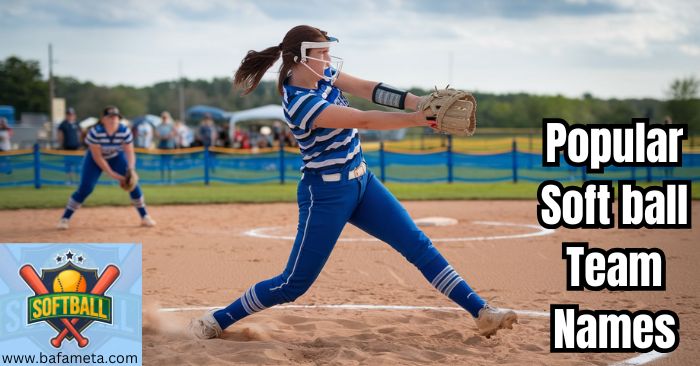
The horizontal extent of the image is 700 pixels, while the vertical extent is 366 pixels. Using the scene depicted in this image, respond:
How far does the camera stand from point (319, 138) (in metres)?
5.57

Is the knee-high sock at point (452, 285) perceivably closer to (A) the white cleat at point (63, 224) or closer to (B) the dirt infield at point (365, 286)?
(B) the dirt infield at point (365, 286)

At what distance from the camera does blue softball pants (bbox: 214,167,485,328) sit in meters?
5.72

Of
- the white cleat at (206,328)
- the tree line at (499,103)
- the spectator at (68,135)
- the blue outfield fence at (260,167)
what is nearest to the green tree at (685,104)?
the tree line at (499,103)

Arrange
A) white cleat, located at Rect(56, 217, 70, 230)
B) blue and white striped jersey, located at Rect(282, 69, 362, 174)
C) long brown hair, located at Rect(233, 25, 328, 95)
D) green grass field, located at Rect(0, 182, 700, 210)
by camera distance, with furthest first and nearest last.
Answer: green grass field, located at Rect(0, 182, 700, 210) < white cleat, located at Rect(56, 217, 70, 230) < long brown hair, located at Rect(233, 25, 328, 95) < blue and white striped jersey, located at Rect(282, 69, 362, 174)

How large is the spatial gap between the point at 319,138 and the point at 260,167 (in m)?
20.0

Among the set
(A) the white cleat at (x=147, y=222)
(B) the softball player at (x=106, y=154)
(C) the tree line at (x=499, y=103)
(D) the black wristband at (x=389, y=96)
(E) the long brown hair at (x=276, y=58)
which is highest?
(C) the tree line at (x=499, y=103)

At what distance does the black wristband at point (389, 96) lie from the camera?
18.9 feet

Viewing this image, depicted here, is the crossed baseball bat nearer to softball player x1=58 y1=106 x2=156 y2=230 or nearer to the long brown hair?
the long brown hair

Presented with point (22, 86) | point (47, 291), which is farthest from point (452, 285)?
point (22, 86)

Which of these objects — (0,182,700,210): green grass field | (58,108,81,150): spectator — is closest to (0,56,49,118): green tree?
(58,108,81,150): spectator

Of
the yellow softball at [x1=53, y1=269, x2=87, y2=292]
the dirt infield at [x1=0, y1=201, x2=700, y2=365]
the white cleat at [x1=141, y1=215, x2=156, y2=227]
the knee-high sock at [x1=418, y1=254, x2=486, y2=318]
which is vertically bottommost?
the dirt infield at [x1=0, y1=201, x2=700, y2=365]

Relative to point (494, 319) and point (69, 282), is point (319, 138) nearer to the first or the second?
point (494, 319)

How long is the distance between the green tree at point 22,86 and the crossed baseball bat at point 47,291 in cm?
5786

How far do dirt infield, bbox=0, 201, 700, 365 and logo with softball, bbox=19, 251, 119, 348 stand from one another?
910 mm
